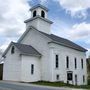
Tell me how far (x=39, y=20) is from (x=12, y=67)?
10.4 metres

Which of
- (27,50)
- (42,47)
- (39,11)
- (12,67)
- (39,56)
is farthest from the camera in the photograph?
(39,11)

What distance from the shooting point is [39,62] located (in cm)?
3509

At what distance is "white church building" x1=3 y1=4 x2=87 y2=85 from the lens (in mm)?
32688

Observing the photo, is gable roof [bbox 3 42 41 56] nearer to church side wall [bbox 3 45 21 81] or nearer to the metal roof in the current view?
the metal roof

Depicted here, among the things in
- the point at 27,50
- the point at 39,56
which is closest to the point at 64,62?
the point at 39,56

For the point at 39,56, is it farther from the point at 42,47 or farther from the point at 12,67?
the point at 12,67

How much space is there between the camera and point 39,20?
38.3m

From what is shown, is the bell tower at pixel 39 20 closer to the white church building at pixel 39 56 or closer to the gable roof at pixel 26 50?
the white church building at pixel 39 56

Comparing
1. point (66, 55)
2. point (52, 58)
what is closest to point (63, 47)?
point (66, 55)

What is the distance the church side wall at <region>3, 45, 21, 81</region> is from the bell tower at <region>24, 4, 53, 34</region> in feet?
24.3

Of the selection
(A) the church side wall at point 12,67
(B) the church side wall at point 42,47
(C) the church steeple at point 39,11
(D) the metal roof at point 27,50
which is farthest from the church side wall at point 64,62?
(C) the church steeple at point 39,11

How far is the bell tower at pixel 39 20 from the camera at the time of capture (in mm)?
38156

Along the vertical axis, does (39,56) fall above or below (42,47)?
below

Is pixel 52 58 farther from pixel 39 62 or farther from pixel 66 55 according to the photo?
pixel 66 55
